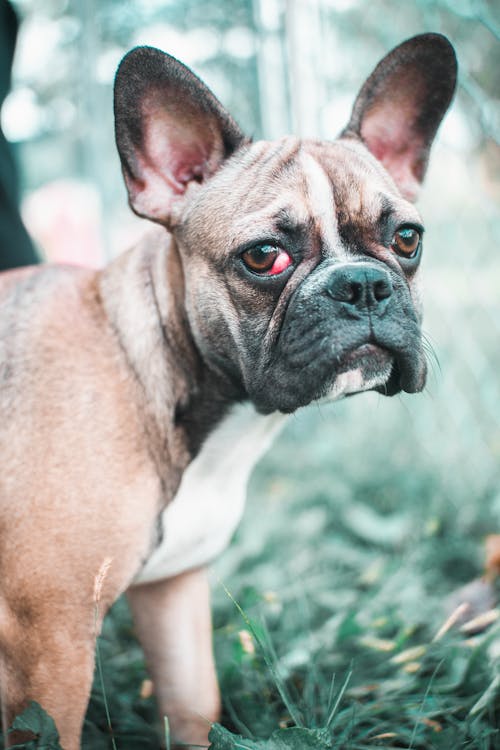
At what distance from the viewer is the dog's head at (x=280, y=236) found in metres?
1.66

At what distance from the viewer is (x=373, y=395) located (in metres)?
4.79

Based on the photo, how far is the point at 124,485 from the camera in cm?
167

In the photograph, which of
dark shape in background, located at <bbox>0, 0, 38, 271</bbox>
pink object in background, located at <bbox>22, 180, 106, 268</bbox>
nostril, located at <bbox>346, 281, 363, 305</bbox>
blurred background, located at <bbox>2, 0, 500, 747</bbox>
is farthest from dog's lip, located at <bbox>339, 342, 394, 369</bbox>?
pink object in background, located at <bbox>22, 180, 106, 268</bbox>

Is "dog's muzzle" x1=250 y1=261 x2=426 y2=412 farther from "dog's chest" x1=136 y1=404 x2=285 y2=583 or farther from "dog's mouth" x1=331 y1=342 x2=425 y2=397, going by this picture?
"dog's chest" x1=136 y1=404 x2=285 y2=583

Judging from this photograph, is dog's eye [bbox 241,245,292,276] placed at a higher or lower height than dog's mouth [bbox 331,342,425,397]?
higher

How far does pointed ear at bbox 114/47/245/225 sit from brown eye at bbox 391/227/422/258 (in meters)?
0.58

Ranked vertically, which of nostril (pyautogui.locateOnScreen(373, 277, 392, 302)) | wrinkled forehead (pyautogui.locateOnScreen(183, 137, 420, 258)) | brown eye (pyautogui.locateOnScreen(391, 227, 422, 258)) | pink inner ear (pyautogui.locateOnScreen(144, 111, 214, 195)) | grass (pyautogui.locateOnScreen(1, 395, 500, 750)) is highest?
pink inner ear (pyautogui.locateOnScreen(144, 111, 214, 195))

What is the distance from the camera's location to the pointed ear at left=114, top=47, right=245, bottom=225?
1.84m

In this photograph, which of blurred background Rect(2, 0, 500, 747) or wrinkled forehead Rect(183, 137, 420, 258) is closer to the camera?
wrinkled forehead Rect(183, 137, 420, 258)

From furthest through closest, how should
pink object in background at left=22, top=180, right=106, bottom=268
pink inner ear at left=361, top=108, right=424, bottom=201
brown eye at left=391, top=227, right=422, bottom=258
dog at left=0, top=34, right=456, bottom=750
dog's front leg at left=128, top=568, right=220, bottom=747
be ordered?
pink object in background at left=22, top=180, right=106, bottom=268 → pink inner ear at left=361, top=108, right=424, bottom=201 → dog's front leg at left=128, top=568, right=220, bottom=747 → brown eye at left=391, top=227, right=422, bottom=258 → dog at left=0, top=34, right=456, bottom=750

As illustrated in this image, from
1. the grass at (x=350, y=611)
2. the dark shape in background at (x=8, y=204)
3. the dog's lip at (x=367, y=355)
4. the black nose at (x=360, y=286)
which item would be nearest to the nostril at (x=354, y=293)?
the black nose at (x=360, y=286)

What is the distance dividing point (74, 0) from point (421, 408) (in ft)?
17.3

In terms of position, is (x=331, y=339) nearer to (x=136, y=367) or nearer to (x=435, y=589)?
(x=136, y=367)

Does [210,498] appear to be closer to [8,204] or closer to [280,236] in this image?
[280,236]
